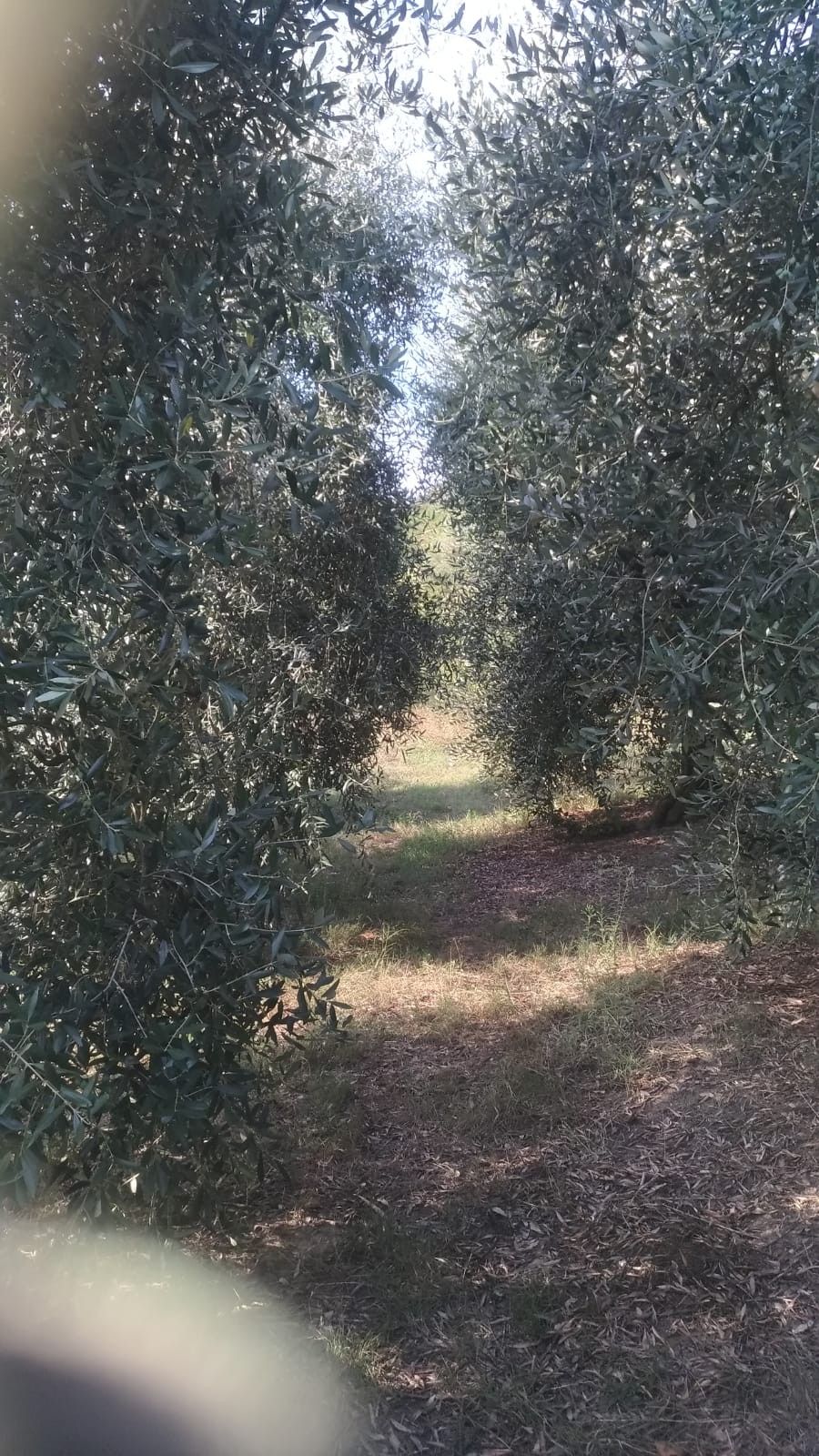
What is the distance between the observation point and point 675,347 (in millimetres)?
4273

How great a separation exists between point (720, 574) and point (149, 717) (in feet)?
7.23

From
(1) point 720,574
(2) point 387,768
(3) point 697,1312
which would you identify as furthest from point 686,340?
(2) point 387,768

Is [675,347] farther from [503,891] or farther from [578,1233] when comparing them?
[503,891]

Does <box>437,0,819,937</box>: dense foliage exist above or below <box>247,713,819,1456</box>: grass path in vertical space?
above

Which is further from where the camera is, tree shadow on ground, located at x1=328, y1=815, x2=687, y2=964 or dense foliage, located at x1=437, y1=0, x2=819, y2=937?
tree shadow on ground, located at x1=328, y1=815, x2=687, y2=964

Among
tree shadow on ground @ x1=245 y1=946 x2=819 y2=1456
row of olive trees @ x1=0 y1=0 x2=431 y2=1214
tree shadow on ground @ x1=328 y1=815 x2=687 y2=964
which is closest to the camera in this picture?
row of olive trees @ x1=0 y1=0 x2=431 y2=1214

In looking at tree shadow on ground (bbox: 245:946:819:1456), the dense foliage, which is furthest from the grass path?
the dense foliage

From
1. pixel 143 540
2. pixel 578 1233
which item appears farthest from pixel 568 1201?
pixel 143 540

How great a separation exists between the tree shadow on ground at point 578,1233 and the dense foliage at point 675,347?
3.83 ft

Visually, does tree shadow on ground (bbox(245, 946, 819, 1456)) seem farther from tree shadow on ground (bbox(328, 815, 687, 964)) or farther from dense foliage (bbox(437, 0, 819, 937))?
tree shadow on ground (bbox(328, 815, 687, 964))

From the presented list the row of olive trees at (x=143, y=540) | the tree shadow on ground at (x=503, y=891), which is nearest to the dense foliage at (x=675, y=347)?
the row of olive trees at (x=143, y=540)

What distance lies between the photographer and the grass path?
3105 millimetres

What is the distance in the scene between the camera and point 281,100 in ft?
10.0

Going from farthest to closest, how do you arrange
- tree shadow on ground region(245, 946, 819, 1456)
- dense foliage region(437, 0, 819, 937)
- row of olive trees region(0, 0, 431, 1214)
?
1. dense foliage region(437, 0, 819, 937)
2. tree shadow on ground region(245, 946, 819, 1456)
3. row of olive trees region(0, 0, 431, 1214)
